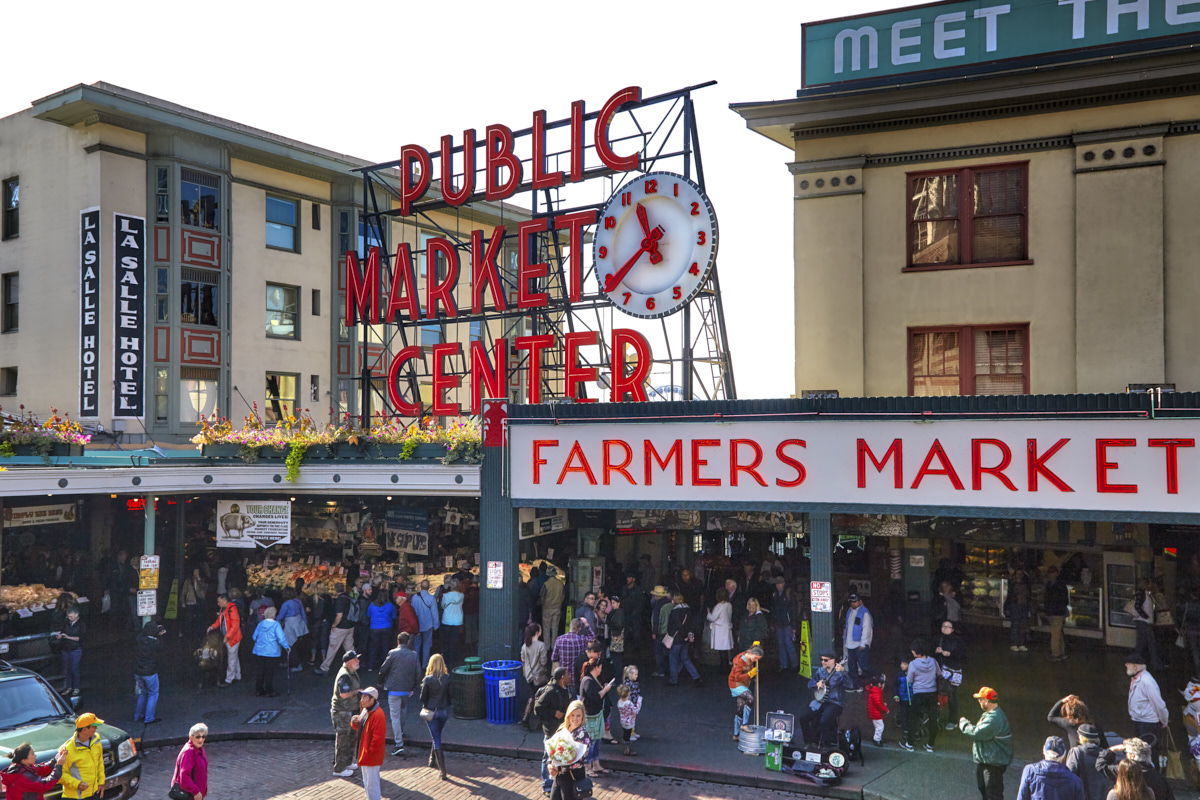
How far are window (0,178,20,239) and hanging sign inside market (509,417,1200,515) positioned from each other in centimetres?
2285

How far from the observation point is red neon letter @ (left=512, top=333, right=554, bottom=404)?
22609 mm

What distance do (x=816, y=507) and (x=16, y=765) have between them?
39.5 ft

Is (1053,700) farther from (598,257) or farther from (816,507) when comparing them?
(598,257)

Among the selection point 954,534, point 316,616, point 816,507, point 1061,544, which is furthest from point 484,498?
point 1061,544

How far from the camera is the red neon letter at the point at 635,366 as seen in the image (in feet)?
69.3

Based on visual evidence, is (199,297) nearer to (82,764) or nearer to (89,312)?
(89,312)

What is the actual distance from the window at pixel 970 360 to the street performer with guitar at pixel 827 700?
21.0 ft

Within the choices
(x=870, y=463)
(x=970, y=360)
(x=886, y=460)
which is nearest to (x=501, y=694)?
(x=870, y=463)

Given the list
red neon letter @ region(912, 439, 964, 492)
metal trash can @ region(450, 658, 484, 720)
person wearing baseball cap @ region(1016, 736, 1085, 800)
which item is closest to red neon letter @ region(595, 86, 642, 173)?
red neon letter @ region(912, 439, 964, 492)

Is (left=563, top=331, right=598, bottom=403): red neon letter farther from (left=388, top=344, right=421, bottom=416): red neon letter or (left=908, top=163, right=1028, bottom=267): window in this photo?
(left=908, top=163, right=1028, bottom=267): window

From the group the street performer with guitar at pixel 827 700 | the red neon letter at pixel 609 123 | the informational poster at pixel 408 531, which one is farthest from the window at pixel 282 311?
the street performer with guitar at pixel 827 700

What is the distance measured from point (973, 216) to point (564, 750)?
42.5 ft

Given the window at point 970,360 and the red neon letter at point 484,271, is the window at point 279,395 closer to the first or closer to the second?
the red neon letter at point 484,271

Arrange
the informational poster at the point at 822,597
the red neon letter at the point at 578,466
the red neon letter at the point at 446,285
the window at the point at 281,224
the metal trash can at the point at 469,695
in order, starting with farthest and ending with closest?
1. the window at the point at 281,224
2. the red neon letter at the point at 446,285
3. the red neon letter at the point at 578,466
4. the metal trash can at the point at 469,695
5. the informational poster at the point at 822,597
